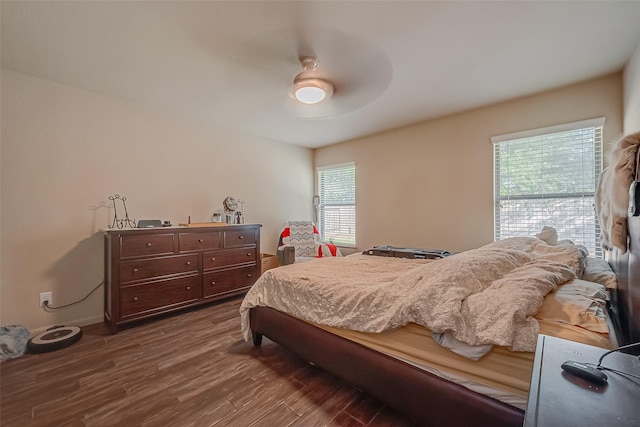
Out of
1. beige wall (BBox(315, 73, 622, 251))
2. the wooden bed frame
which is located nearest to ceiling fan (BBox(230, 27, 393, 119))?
beige wall (BBox(315, 73, 622, 251))

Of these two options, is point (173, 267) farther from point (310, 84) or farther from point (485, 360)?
point (485, 360)

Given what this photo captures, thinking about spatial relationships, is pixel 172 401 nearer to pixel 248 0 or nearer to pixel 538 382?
pixel 538 382

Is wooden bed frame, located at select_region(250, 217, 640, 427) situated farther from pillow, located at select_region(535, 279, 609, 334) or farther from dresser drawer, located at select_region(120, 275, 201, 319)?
dresser drawer, located at select_region(120, 275, 201, 319)

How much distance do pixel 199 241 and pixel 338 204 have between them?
102 inches

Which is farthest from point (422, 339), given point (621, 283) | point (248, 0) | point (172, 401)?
point (248, 0)

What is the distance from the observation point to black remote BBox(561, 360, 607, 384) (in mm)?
599

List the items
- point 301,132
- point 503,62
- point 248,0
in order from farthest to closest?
1. point 301,132
2. point 503,62
3. point 248,0

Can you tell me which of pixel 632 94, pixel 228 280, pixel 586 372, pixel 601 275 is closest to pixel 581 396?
pixel 586 372

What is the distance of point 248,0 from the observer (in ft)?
5.02

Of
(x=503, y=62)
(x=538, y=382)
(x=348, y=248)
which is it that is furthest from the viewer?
(x=348, y=248)

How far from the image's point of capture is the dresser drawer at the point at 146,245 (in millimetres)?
2465

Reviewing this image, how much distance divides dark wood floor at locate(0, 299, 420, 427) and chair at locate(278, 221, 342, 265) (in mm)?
1765

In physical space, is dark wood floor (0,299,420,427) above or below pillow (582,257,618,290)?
below

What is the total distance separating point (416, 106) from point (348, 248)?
256cm
